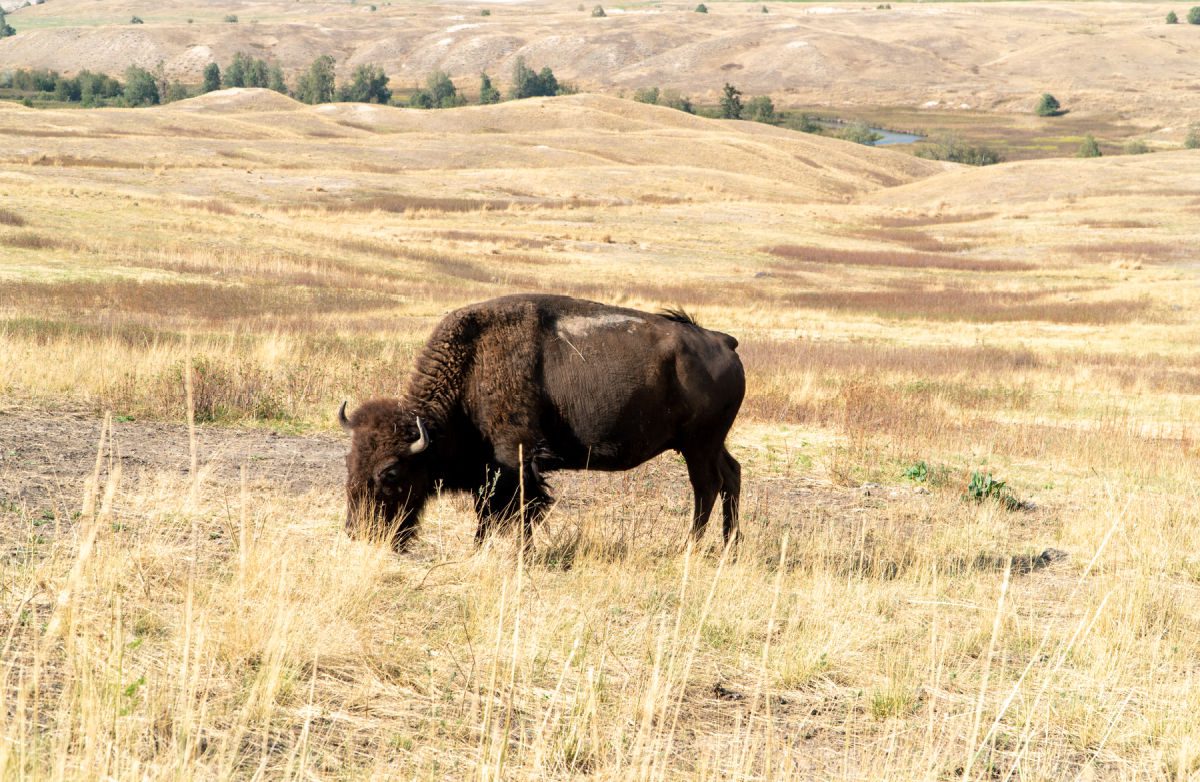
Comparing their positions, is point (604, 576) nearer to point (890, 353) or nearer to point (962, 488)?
point (962, 488)

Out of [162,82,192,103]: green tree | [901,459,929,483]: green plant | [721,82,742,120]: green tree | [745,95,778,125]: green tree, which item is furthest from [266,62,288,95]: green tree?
[901,459,929,483]: green plant

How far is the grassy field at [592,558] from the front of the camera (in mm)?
4848

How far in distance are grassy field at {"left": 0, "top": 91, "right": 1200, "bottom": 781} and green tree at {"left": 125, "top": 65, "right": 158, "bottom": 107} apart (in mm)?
124586

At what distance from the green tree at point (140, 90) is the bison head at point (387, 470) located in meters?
158

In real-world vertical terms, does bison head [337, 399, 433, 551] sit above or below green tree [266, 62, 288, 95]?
above

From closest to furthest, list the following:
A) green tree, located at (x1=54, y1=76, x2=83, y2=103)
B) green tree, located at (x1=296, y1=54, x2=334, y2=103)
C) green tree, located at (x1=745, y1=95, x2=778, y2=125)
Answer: green tree, located at (x1=54, y1=76, x2=83, y2=103) < green tree, located at (x1=296, y1=54, x2=334, y2=103) < green tree, located at (x1=745, y1=95, x2=778, y2=125)

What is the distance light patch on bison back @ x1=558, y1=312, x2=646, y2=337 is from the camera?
9242mm

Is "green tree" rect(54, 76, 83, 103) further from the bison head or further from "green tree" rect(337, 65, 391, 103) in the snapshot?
the bison head

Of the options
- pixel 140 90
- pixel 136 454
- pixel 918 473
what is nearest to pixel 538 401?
pixel 136 454

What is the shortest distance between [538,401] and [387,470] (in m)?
1.33

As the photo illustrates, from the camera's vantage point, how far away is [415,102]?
175125 millimetres

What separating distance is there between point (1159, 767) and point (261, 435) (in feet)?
33.4

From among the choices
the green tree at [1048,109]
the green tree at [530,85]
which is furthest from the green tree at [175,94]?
the green tree at [1048,109]

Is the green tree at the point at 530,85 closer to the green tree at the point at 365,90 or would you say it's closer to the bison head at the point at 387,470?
the green tree at the point at 365,90
